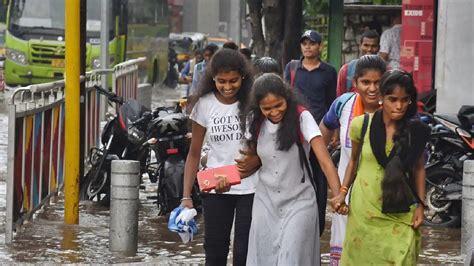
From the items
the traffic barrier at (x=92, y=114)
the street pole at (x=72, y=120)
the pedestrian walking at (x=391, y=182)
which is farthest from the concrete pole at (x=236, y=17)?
the pedestrian walking at (x=391, y=182)

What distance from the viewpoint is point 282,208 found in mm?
6930

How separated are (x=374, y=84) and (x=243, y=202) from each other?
39.3 inches

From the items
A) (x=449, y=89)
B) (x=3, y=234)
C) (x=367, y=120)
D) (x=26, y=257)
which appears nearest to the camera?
(x=367, y=120)

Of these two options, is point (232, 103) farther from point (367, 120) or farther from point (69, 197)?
point (69, 197)

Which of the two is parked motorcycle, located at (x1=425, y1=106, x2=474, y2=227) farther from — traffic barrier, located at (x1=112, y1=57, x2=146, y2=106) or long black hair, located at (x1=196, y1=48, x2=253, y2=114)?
traffic barrier, located at (x1=112, y1=57, x2=146, y2=106)

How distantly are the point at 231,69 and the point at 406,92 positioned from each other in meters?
1.34

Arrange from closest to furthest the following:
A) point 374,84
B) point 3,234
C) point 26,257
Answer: point 374,84 → point 26,257 → point 3,234

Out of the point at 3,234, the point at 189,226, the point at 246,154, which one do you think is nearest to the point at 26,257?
the point at 3,234

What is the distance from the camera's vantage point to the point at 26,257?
31.6 feet

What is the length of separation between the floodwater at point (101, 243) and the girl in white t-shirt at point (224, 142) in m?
1.93

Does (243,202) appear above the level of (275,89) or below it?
below

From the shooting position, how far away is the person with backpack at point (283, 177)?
688 centimetres

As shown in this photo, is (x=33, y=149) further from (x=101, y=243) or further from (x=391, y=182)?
(x=391, y=182)

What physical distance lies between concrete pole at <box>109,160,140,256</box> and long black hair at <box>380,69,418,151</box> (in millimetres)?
3334
